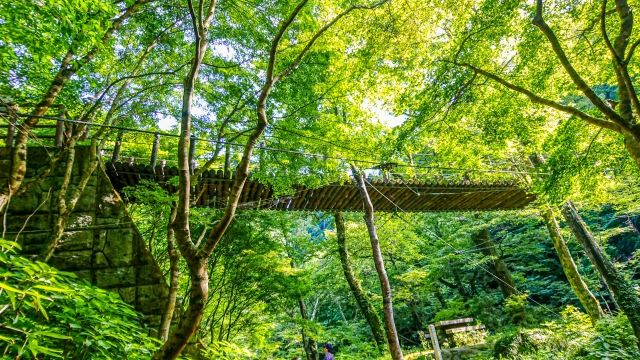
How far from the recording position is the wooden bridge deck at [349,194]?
→ 404 cm

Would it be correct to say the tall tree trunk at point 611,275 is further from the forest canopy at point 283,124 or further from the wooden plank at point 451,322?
the wooden plank at point 451,322

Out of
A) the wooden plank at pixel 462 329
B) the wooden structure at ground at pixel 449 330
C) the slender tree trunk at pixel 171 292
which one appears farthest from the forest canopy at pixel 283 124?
the wooden plank at pixel 462 329

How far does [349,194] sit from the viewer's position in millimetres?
5348

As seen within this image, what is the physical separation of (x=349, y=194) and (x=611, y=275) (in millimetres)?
4646

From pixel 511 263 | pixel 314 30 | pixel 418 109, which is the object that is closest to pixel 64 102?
pixel 314 30

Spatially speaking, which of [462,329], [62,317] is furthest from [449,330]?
[62,317]

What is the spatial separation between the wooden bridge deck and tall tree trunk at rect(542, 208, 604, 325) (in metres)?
0.66

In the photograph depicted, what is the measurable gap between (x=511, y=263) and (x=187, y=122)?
1509cm

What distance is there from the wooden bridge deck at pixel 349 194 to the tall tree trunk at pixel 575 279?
0.66 meters

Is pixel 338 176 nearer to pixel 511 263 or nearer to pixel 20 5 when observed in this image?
pixel 20 5

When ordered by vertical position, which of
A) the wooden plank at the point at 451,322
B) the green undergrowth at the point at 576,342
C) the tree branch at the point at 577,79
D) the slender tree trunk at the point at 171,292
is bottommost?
the wooden plank at the point at 451,322

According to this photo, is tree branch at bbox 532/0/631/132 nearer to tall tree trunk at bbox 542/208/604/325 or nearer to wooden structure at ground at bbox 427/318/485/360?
tall tree trunk at bbox 542/208/604/325

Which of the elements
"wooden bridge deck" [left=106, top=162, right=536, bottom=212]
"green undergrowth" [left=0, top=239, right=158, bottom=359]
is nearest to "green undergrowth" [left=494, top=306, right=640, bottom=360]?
"wooden bridge deck" [left=106, top=162, right=536, bottom=212]

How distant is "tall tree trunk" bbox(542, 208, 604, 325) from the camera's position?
5.76 m
